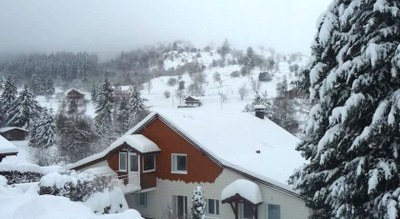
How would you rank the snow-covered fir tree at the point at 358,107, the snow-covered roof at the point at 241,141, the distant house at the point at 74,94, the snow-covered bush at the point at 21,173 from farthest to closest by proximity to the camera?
the distant house at the point at 74,94
the snow-covered roof at the point at 241,141
the snow-covered bush at the point at 21,173
the snow-covered fir tree at the point at 358,107

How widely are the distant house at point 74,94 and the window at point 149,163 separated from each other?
56.6 m

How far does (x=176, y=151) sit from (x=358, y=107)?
593 inches

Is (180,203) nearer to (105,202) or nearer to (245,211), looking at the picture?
(245,211)

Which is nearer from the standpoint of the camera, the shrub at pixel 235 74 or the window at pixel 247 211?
the window at pixel 247 211

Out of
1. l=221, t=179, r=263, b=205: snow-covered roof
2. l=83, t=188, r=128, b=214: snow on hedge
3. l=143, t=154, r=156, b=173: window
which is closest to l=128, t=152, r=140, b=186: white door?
l=143, t=154, r=156, b=173: window

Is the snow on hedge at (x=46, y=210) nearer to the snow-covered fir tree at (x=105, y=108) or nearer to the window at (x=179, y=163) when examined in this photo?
the window at (x=179, y=163)

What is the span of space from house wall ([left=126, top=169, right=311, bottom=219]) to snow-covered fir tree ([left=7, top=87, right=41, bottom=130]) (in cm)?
4185

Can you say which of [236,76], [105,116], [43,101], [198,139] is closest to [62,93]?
[43,101]

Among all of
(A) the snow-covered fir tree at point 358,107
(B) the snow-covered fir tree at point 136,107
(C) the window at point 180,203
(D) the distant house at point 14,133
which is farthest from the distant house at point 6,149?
(D) the distant house at point 14,133

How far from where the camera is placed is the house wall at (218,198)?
63.2 ft

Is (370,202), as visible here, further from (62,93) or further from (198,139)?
(62,93)

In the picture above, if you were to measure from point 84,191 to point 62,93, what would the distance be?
72181 millimetres

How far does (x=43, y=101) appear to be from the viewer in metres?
75.7

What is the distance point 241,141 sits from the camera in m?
25.2
